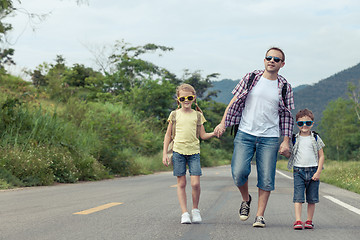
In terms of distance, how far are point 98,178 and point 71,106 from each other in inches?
259

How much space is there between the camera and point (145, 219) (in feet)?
→ 19.2

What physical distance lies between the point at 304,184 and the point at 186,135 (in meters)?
1.48

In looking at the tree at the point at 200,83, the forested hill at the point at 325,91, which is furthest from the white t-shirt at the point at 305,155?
the forested hill at the point at 325,91

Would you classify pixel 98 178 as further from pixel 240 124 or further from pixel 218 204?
pixel 240 124

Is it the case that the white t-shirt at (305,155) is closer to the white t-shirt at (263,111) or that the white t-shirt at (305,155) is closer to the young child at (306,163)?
the young child at (306,163)

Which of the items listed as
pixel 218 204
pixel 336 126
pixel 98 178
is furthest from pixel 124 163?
pixel 336 126

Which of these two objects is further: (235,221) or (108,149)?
(108,149)

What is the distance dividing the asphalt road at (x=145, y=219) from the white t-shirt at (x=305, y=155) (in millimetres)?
731

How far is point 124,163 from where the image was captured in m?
17.7

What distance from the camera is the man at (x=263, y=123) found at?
5.62 m

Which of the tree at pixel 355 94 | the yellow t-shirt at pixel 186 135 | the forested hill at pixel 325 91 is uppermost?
the forested hill at pixel 325 91

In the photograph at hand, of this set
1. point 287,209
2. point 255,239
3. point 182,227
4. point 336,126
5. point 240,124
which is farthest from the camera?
point 336,126

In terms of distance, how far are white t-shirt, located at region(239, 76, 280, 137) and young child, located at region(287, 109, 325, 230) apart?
290 mm

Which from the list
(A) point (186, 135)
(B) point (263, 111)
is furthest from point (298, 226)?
(A) point (186, 135)
